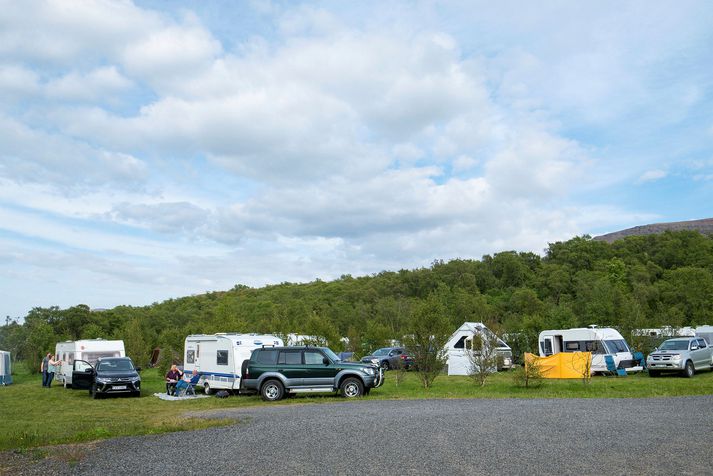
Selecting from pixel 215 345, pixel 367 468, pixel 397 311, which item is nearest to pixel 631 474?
pixel 367 468

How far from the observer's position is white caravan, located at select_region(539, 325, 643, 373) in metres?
24.6

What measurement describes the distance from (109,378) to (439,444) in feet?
52.6

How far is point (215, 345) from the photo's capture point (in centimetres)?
2183

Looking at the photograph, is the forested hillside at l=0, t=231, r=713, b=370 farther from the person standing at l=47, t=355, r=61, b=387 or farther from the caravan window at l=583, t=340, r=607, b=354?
the caravan window at l=583, t=340, r=607, b=354

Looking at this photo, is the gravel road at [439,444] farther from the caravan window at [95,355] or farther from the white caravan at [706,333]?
the white caravan at [706,333]

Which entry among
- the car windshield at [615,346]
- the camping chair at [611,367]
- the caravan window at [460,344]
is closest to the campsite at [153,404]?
the camping chair at [611,367]

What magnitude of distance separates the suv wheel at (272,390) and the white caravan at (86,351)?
11.0 metres

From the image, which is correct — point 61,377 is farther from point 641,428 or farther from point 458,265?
point 458,265

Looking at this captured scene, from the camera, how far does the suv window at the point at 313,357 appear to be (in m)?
18.8

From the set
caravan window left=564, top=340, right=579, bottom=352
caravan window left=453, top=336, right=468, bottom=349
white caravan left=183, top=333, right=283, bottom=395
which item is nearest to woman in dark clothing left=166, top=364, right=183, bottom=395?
white caravan left=183, top=333, right=283, bottom=395

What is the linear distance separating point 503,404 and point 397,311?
4817cm

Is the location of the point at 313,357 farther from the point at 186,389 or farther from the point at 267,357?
the point at 186,389

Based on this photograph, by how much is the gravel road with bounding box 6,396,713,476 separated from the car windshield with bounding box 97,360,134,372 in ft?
38.0

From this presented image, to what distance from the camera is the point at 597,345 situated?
25.1 m
